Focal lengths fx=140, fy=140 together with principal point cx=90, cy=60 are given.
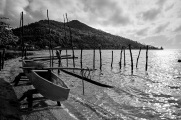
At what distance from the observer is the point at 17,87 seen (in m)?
A: 9.77

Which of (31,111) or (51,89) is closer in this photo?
(51,89)

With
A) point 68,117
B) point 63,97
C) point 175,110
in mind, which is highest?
point 63,97

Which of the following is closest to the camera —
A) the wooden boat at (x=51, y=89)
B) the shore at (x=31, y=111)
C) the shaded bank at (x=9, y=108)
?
the shaded bank at (x=9, y=108)

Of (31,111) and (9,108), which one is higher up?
(9,108)

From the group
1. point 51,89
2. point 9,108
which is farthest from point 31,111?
point 51,89

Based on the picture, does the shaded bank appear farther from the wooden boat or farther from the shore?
the wooden boat

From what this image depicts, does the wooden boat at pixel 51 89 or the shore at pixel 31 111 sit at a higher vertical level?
the wooden boat at pixel 51 89

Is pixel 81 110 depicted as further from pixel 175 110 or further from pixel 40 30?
pixel 40 30

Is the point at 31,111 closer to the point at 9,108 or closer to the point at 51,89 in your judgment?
the point at 9,108

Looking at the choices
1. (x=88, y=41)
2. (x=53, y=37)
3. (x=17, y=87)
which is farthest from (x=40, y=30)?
(x=17, y=87)

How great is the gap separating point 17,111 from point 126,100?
6.75 meters

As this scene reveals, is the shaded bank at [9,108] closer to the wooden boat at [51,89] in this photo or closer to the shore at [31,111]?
the shore at [31,111]

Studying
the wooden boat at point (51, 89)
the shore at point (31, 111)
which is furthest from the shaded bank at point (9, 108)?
the wooden boat at point (51, 89)

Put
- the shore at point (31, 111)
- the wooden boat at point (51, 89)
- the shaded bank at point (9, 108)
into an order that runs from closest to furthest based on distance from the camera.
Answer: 1. the shaded bank at point (9, 108)
2. the shore at point (31, 111)
3. the wooden boat at point (51, 89)
